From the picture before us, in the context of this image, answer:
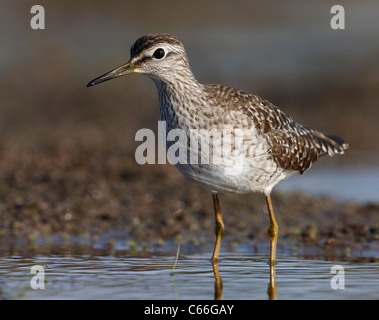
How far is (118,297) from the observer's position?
7344mm

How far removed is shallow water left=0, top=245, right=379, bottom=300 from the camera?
7543 millimetres

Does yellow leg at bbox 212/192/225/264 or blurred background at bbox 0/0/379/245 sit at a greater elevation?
blurred background at bbox 0/0/379/245

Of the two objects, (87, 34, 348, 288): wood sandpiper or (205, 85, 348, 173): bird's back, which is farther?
(205, 85, 348, 173): bird's back

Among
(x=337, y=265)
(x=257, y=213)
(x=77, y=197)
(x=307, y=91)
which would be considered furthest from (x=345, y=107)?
(x=337, y=265)

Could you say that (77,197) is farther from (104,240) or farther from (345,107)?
(345,107)

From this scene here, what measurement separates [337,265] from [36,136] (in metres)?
11.5

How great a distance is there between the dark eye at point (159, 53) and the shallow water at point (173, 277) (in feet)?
8.96

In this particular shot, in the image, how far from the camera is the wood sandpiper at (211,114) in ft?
29.3

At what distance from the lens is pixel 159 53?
9195 millimetres
